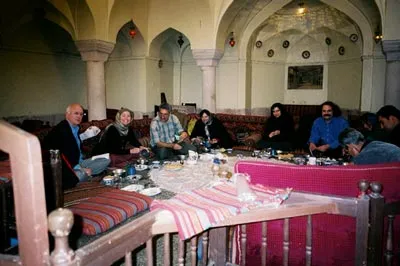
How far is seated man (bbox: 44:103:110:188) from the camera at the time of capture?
4.65m

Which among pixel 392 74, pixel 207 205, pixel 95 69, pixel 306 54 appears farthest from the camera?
pixel 306 54

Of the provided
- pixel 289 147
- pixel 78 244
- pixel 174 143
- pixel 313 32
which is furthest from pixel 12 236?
pixel 313 32

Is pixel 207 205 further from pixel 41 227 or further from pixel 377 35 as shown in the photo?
pixel 377 35

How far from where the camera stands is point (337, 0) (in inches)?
425

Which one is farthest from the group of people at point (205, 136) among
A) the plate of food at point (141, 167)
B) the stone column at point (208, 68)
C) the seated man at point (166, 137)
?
the stone column at point (208, 68)

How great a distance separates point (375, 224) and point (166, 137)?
503cm

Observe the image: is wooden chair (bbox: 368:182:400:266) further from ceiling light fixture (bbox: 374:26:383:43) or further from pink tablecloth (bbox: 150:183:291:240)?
ceiling light fixture (bbox: 374:26:383:43)

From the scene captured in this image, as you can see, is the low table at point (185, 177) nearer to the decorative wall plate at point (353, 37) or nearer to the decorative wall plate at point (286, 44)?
the decorative wall plate at point (353, 37)

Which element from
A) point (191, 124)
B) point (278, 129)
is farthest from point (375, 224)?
point (191, 124)

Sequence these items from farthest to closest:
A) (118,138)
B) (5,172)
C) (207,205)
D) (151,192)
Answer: (118,138), (151,192), (5,172), (207,205)

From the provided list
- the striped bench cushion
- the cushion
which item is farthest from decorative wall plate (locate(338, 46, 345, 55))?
the striped bench cushion

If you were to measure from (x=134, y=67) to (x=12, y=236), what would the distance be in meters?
9.97

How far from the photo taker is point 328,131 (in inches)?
255

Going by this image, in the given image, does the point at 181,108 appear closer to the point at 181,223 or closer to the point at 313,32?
the point at 313,32
